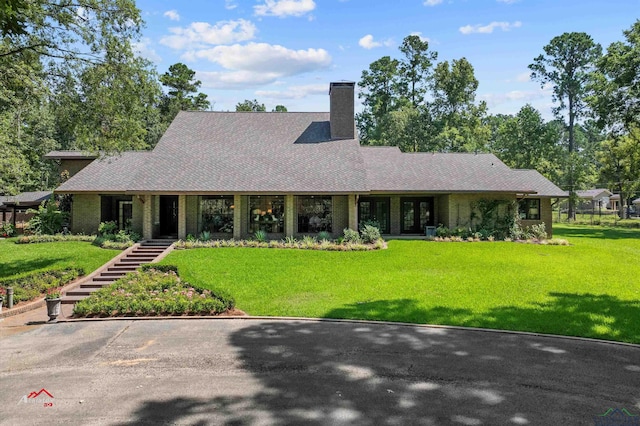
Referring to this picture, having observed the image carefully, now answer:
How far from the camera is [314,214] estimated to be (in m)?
21.8

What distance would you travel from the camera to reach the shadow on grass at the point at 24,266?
1555 cm

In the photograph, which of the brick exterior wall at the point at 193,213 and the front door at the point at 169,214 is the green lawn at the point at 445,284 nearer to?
the brick exterior wall at the point at 193,213

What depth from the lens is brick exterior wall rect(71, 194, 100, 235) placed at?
22531mm

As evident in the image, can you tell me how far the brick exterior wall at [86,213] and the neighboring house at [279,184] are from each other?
6 centimetres

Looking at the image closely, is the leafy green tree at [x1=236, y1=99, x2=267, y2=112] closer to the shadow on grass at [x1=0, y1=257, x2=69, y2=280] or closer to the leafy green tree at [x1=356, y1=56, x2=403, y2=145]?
Result: the leafy green tree at [x1=356, y1=56, x2=403, y2=145]

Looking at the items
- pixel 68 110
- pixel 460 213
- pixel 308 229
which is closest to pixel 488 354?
pixel 308 229

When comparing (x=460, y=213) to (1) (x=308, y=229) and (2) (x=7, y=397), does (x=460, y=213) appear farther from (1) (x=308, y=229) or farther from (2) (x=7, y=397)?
(2) (x=7, y=397)

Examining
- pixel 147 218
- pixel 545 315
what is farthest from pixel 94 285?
pixel 545 315

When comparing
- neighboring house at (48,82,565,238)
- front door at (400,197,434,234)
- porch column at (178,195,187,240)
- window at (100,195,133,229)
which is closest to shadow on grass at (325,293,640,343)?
neighboring house at (48,82,565,238)

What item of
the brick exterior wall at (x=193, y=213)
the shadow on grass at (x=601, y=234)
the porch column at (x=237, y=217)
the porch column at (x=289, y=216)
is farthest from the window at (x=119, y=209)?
the shadow on grass at (x=601, y=234)

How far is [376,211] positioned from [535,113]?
26913mm

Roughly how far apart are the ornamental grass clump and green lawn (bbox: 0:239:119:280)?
4326mm

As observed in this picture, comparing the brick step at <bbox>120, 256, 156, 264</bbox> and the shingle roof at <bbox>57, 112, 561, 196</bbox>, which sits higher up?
the shingle roof at <bbox>57, 112, 561, 196</bbox>

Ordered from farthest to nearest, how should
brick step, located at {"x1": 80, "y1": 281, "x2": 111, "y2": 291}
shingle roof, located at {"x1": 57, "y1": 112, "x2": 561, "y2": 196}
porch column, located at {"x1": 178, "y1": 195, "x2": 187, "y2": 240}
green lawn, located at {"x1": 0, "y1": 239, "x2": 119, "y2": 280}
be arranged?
shingle roof, located at {"x1": 57, "y1": 112, "x2": 561, "y2": 196}, porch column, located at {"x1": 178, "y1": 195, "x2": 187, "y2": 240}, green lawn, located at {"x1": 0, "y1": 239, "x2": 119, "y2": 280}, brick step, located at {"x1": 80, "y1": 281, "x2": 111, "y2": 291}
